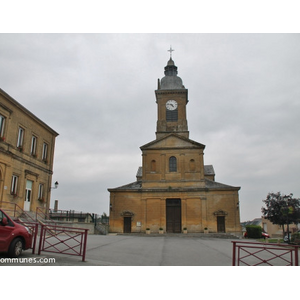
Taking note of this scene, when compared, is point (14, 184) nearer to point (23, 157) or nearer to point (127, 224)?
point (23, 157)

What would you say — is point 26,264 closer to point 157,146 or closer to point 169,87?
point 157,146

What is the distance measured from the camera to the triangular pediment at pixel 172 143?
34156 mm

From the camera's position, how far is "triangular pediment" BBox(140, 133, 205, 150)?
112ft

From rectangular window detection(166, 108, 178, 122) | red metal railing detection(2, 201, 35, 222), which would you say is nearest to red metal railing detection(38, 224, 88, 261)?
red metal railing detection(2, 201, 35, 222)

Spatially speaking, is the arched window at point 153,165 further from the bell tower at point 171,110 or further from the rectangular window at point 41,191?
the rectangular window at point 41,191

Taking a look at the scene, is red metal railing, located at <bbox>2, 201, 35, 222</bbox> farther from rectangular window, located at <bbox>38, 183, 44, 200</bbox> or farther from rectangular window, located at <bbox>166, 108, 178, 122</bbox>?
rectangular window, located at <bbox>166, 108, 178, 122</bbox>

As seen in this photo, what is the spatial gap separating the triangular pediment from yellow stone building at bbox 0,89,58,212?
12170 mm

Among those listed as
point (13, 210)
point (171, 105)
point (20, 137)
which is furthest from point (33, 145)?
point (171, 105)

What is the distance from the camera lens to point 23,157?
21719mm

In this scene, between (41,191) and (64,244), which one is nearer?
(64,244)

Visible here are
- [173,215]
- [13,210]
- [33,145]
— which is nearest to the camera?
[13,210]

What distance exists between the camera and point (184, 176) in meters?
33.4

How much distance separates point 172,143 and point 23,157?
17.7 meters

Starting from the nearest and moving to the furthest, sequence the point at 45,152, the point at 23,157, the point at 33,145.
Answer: the point at 23,157 < the point at 33,145 < the point at 45,152
